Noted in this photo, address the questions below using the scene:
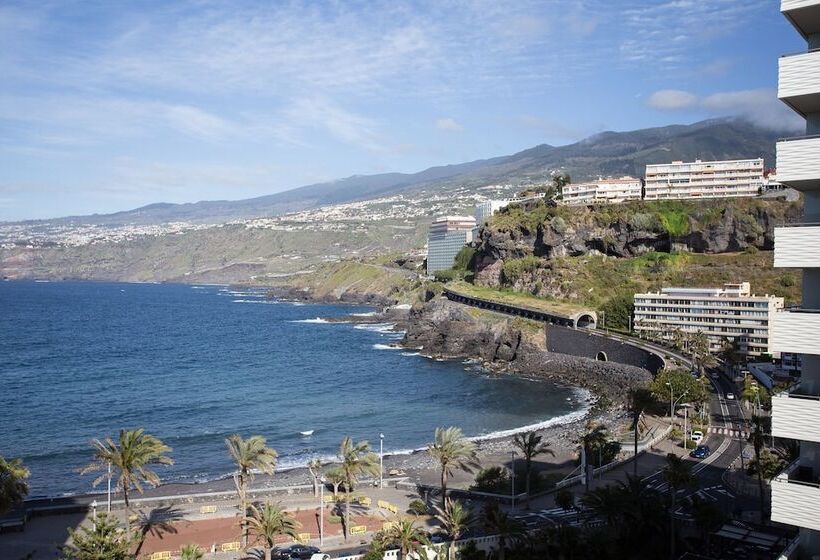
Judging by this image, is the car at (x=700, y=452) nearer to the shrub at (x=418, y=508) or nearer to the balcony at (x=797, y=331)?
the shrub at (x=418, y=508)

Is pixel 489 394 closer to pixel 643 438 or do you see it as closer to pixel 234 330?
pixel 643 438

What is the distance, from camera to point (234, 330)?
A: 139875 mm

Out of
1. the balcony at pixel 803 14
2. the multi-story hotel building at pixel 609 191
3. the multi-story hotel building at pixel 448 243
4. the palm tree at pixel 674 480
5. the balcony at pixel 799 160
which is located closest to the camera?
the balcony at pixel 803 14

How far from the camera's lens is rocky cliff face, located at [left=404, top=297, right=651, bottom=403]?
264 ft

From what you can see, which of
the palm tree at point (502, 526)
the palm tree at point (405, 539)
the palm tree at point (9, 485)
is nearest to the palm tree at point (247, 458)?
the palm tree at point (405, 539)

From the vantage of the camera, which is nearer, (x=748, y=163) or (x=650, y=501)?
(x=650, y=501)

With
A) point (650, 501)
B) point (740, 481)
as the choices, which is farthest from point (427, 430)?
point (650, 501)

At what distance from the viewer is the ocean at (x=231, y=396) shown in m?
57.4

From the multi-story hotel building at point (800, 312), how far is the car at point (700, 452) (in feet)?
107

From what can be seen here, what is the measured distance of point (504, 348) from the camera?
99.7 m

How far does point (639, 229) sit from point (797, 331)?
10813cm

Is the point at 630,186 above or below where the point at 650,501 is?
above

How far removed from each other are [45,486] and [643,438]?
4033 cm

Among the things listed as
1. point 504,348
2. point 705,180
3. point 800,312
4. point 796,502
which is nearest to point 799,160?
point 800,312
